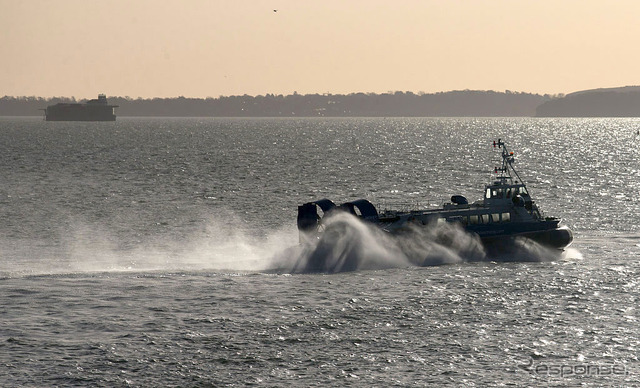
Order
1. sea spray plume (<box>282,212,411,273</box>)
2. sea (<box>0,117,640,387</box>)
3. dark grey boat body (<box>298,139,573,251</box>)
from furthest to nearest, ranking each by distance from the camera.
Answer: dark grey boat body (<box>298,139,573,251</box>) < sea spray plume (<box>282,212,411,273</box>) < sea (<box>0,117,640,387</box>)

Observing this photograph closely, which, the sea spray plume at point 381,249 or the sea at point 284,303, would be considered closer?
the sea at point 284,303

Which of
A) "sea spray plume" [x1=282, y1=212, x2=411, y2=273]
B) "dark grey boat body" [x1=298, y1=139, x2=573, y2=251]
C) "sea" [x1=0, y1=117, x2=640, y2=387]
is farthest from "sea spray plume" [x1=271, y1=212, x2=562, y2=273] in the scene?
"dark grey boat body" [x1=298, y1=139, x2=573, y2=251]

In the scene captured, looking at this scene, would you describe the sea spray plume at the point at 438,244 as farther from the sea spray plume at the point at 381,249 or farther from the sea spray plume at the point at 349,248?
the sea spray plume at the point at 349,248

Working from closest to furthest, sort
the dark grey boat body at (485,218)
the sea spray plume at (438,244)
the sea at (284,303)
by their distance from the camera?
1. the sea at (284,303)
2. the sea spray plume at (438,244)
3. the dark grey boat body at (485,218)

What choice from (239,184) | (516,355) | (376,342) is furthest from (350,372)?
(239,184)

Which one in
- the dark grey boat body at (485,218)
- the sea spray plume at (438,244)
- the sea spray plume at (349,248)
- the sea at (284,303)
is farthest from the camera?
the dark grey boat body at (485,218)

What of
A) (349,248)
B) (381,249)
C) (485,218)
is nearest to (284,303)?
(349,248)

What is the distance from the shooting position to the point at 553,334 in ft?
107

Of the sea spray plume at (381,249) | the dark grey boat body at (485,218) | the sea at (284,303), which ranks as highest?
the dark grey boat body at (485,218)

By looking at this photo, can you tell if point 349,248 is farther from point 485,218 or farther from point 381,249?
point 485,218

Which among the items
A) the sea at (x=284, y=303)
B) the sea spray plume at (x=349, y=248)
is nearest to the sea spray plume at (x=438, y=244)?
the sea at (x=284, y=303)

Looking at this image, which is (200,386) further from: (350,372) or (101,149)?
(101,149)

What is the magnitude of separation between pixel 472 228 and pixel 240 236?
694 inches

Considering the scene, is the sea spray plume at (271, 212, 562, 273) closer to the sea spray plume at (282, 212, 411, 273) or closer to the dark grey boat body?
the sea spray plume at (282, 212, 411, 273)
